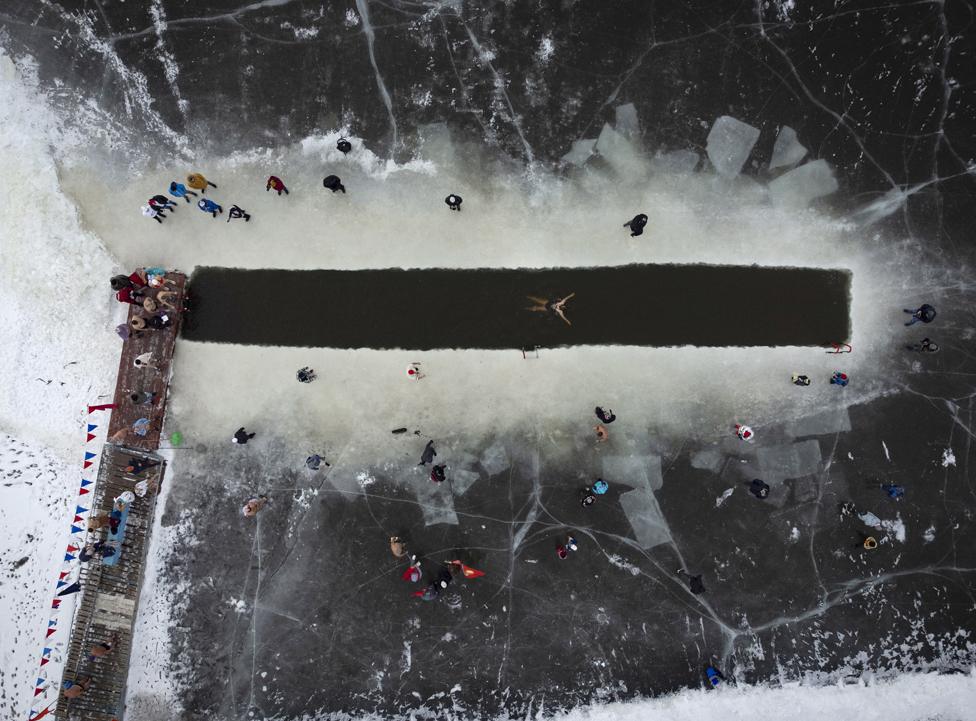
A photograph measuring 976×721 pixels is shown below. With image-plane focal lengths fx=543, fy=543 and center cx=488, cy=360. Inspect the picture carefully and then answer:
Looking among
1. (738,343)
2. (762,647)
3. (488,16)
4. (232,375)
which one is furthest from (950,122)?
(232,375)

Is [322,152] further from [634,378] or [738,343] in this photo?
[738,343]

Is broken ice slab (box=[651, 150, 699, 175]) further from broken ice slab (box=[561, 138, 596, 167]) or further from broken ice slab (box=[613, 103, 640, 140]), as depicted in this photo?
broken ice slab (box=[561, 138, 596, 167])

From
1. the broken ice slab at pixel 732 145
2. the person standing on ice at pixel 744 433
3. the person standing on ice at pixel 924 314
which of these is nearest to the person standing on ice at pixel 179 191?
the broken ice slab at pixel 732 145

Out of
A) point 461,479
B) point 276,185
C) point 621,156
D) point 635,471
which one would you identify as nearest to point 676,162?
point 621,156

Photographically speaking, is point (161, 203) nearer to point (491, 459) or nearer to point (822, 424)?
point (491, 459)

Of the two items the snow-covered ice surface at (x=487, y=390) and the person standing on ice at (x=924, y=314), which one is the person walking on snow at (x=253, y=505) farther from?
the person standing on ice at (x=924, y=314)
